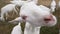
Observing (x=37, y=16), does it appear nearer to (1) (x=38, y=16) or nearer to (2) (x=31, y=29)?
(1) (x=38, y=16)

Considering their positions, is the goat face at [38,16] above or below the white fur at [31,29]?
above

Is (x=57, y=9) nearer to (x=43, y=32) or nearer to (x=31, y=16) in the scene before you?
(x=43, y=32)

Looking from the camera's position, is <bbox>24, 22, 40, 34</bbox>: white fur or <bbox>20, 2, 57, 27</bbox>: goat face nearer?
<bbox>20, 2, 57, 27</bbox>: goat face

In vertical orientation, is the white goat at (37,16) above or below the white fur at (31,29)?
above

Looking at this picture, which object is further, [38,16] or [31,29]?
[31,29]

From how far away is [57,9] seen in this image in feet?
8.32

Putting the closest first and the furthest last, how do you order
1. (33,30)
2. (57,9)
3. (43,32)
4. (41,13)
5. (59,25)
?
1. (41,13)
2. (33,30)
3. (43,32)
4. (59,25)
5. (57,9)

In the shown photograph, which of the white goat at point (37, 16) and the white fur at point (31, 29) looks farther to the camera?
the white fur at point (31, 29)

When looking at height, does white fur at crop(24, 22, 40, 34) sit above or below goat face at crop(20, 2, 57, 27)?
below

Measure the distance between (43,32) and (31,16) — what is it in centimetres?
110

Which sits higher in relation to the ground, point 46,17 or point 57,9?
point 46,17

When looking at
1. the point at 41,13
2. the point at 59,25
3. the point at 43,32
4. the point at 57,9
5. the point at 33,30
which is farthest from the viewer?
the point at 57,9

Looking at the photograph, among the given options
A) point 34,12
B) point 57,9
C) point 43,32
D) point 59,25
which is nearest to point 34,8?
point 34,12

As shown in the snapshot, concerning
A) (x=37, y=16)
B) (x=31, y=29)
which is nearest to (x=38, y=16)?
(x=37, y=16)
